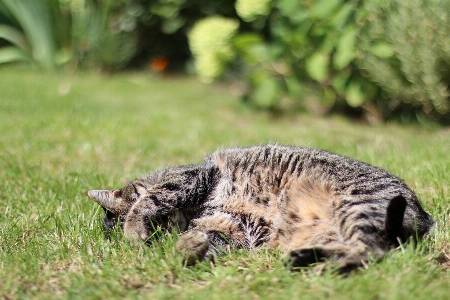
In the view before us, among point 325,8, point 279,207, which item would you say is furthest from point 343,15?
point 279,207

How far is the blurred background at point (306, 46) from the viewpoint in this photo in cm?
467

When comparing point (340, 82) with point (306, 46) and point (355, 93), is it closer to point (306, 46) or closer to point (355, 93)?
point (355, 93)

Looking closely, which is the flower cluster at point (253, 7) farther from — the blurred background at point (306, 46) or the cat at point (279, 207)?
the cat at point (279, 207)

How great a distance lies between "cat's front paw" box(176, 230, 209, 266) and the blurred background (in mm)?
3130

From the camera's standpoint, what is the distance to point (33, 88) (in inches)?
269

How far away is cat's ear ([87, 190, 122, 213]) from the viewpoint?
109 inches

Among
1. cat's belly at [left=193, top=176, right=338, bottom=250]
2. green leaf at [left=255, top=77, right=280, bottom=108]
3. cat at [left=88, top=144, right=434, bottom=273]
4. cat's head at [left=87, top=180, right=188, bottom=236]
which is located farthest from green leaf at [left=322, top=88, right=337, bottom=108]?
cat's head at [left=87, top=180, right=188, bottom=236]

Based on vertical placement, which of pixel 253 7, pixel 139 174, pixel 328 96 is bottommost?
pixel 139 174

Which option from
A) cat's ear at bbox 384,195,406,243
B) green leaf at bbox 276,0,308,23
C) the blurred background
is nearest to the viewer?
cat's ear at bbox 384,195,406,243

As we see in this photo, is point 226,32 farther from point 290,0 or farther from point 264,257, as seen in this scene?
point 264,257

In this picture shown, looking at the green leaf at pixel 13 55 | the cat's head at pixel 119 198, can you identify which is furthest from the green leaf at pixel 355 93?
the green leaf at pixel 13 55

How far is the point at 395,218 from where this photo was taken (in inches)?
86.1

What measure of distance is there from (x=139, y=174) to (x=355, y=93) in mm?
2518

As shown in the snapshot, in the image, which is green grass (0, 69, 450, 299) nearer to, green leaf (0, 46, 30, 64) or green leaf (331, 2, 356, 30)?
green leaf (0, 46, 30, 64)
